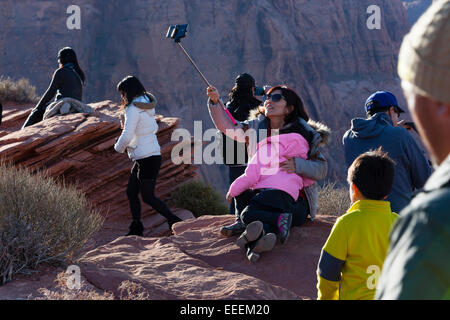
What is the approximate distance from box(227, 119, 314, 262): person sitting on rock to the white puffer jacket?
1.85 metres

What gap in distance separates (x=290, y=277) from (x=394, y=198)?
967 millimetres

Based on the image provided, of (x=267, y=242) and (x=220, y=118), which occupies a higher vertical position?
(x=220, y=118)

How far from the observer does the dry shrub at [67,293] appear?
328 centimetres

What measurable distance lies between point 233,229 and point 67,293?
6.32ft

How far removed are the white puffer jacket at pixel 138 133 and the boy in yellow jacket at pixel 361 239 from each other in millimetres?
3776

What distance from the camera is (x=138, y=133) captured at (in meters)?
6.43

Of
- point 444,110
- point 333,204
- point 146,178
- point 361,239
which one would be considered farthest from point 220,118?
point 444,110

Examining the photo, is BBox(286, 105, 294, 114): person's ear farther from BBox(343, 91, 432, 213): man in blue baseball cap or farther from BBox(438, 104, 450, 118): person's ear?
BBox(438, 104, 450, 118): person's ear

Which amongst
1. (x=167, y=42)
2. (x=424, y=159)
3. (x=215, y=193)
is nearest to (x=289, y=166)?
(x=424, y=159)

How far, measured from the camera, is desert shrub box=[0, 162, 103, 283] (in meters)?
3.90

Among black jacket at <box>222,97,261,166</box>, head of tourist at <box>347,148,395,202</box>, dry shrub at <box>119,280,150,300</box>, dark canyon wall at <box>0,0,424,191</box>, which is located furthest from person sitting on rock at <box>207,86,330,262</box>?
dark canyon wall at <box>0,0,424,191</box>

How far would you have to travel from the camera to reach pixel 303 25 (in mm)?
37781

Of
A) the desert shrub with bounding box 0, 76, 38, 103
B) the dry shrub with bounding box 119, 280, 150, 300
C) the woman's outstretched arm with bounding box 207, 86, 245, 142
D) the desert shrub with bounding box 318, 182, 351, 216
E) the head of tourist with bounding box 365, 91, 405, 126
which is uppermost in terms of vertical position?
the head of tourist with bounding box 365, 91, 405, 126

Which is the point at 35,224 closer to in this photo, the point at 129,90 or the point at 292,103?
the point at 292,103
